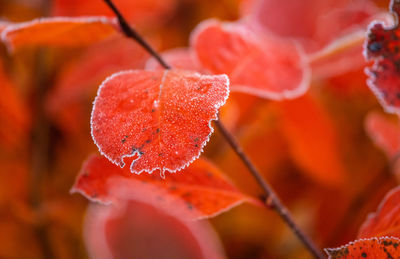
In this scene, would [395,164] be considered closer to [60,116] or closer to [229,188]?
[229,188]

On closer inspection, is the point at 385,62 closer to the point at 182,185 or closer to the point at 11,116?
the point at 182,185

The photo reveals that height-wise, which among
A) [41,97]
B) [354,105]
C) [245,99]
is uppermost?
[41,97]

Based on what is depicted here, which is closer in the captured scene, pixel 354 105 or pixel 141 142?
pixel 141 142

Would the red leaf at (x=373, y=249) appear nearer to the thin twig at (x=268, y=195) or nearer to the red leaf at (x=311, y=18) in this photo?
the thin twig at (x=268, y=195)

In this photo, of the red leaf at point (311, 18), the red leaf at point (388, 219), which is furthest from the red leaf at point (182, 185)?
the red leaf at point (311, 18)

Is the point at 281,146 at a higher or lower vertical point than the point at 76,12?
lower

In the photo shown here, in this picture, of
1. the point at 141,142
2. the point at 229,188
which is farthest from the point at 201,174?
the point at 141,142
